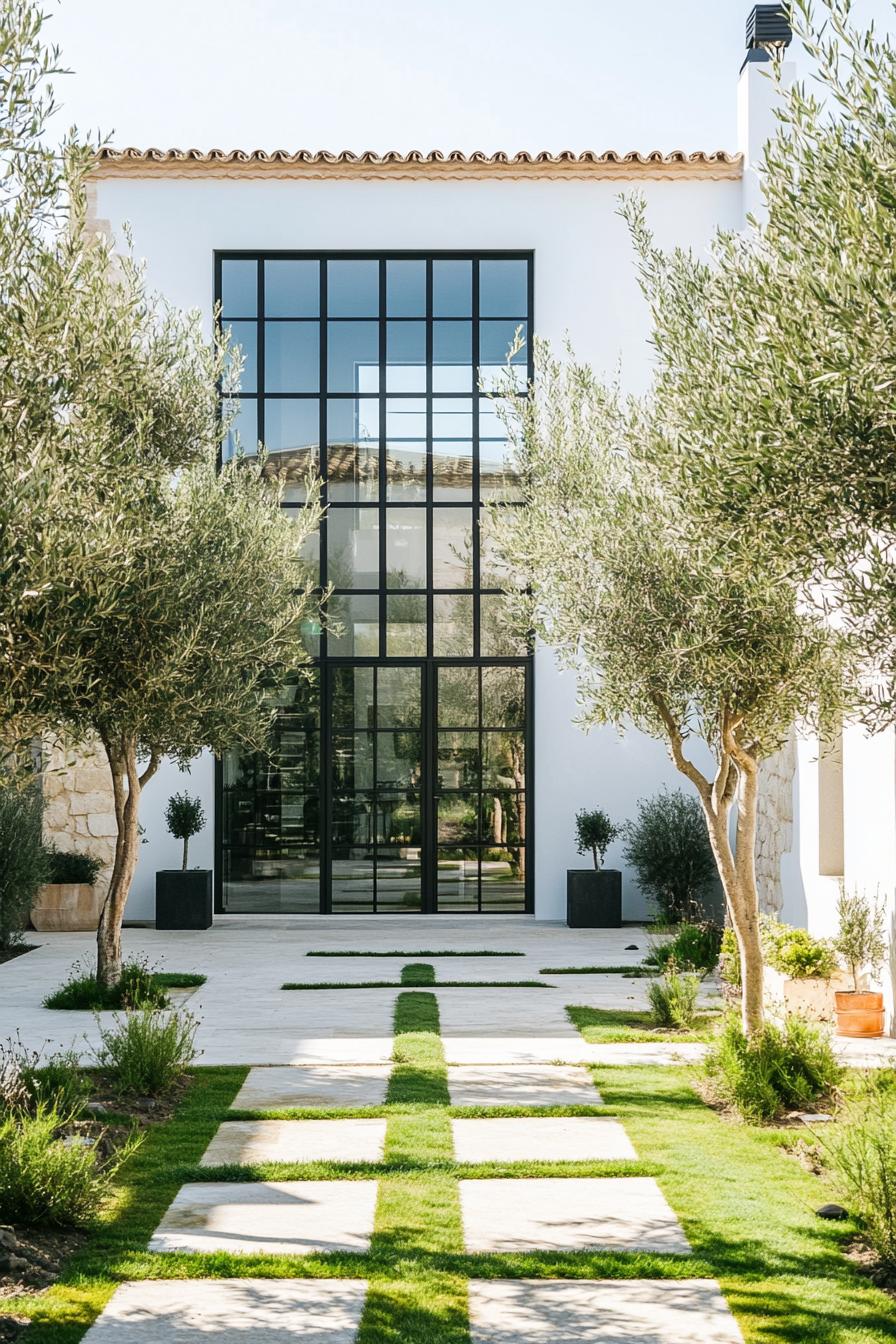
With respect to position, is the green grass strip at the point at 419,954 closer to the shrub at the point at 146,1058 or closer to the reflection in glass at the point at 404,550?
the reflection in glass at the point at 404,550

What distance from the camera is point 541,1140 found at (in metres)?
6.29

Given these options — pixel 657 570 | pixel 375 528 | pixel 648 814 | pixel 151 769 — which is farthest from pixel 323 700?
pixel 657 570

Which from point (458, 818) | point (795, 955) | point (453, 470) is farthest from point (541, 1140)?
point (453, 470)

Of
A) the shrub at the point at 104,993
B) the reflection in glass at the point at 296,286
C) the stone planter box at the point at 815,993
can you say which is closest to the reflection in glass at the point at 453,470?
the reflection in glass at the point at 296,286

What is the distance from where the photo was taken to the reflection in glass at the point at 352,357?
15195 mm

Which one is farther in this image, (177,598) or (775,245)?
(177,598)

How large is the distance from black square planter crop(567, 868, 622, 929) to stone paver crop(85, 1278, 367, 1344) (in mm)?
9804

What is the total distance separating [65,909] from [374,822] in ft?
10.6

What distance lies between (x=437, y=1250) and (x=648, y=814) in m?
9.62

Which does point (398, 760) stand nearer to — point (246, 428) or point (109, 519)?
point (246, 428)

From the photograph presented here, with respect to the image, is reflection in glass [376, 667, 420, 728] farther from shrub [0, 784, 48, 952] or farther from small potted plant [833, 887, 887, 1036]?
small potted plant [833, 887, 887, 1036]

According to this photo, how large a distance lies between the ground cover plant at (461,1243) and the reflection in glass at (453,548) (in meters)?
8.69

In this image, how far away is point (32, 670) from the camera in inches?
242

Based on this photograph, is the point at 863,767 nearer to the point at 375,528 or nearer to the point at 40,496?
the point at 40,496
